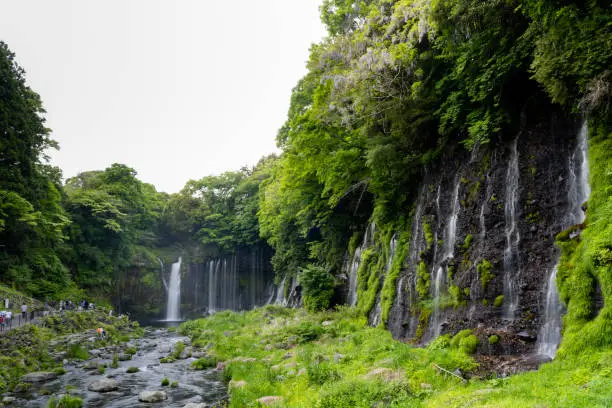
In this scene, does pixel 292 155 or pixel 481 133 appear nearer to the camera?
pixel 481 133

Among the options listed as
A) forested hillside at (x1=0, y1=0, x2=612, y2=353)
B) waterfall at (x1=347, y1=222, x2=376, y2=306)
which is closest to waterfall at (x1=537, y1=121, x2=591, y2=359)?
forested hillside at (x1=0, y1=0, x2=612, y2=353)

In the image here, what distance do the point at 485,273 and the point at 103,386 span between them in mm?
12346

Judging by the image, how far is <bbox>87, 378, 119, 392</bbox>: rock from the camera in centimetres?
1209

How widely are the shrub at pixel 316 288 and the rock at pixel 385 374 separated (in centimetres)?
1304

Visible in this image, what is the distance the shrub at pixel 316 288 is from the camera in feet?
70.0

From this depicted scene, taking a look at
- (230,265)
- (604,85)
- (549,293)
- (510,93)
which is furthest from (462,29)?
(230,265)

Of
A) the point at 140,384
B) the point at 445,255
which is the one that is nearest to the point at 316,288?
the point at 445,255

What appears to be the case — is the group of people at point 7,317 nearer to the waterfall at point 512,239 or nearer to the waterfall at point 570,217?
the waterfall at point 512,239

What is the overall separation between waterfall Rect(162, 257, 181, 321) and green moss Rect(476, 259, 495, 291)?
40.1 metres

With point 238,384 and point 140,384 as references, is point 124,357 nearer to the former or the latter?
point 140,384

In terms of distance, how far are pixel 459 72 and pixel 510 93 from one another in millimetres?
1542

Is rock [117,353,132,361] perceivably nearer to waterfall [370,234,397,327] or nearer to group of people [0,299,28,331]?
group of people [0,299,28,331]

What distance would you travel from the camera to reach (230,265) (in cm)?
4678

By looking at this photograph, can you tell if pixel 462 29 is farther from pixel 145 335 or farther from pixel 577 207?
pixel 145 335
